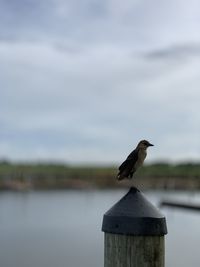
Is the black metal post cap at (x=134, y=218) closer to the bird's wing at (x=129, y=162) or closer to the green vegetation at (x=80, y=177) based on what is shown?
the bird's wing at (x=129, y=162)

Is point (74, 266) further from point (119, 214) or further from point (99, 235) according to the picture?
point (119, 214)

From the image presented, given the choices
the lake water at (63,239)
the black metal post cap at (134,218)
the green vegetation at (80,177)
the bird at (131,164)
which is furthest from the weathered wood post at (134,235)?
the green vegetation at (80,177)

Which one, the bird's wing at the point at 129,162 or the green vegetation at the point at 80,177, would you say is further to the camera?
the green vegetation at the point at 80,177

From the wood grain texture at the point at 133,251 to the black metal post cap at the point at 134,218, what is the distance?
18 millimetres

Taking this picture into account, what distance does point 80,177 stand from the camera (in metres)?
67.6

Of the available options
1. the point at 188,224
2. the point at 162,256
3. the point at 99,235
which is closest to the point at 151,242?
the point at 162,256

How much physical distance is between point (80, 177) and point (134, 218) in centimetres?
6610

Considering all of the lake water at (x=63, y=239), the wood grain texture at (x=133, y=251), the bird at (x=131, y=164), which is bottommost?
the lake water at (x=63, y=239)

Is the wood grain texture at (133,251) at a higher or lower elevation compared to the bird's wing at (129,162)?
lower

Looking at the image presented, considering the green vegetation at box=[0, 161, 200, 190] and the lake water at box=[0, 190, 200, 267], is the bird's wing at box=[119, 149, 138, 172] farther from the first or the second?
the green vegetation at box=[0, 161, 200, 190]

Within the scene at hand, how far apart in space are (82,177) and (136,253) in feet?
217

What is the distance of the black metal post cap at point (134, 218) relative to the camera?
1679 mm

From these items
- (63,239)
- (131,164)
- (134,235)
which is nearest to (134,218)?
(134,235)

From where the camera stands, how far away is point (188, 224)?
31109mm
